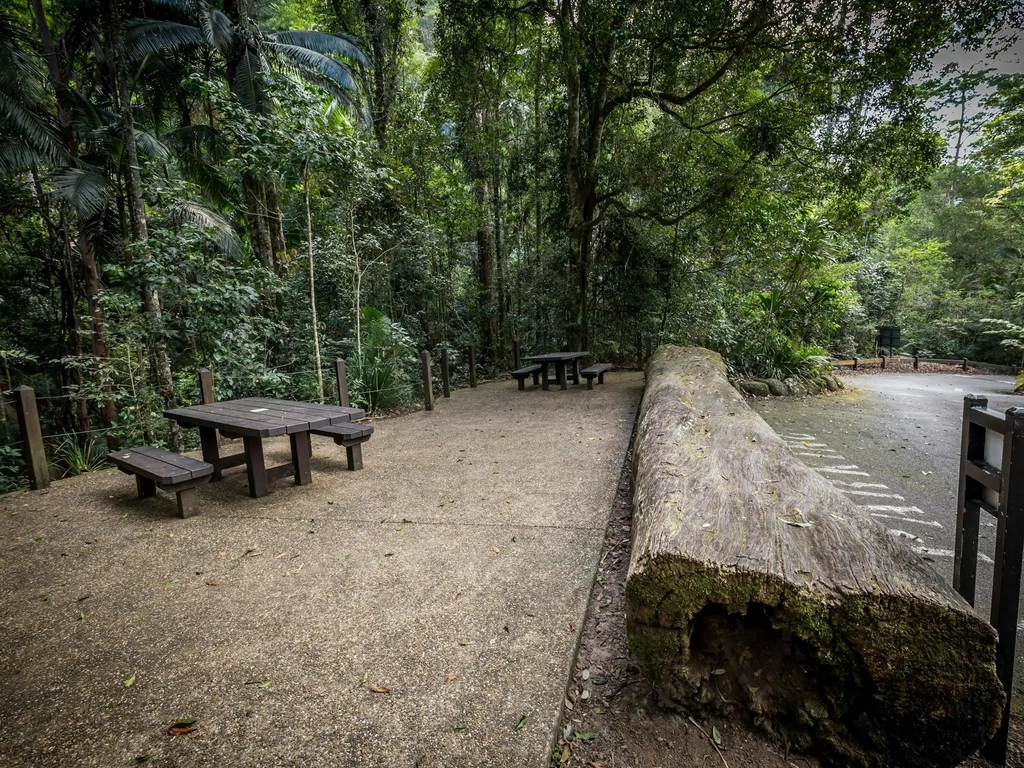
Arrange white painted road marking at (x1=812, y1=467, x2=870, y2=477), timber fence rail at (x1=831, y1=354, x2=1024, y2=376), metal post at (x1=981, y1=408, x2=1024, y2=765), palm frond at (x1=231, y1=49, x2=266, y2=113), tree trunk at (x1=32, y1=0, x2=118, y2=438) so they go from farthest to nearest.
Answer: timber fence rail at (x1=831, y1=354, x2=1024, y2=376)
palm frond at (x1=231, y1=49, x2=266, y2=113)
tree trunk at (x1=32, y1=0, x2=118, y2=438)
white painted road marking at (x1=812, y1=467, x2=870, y2=477)
metal post at (x1=981, y1=408, x2=1024, y2=765)

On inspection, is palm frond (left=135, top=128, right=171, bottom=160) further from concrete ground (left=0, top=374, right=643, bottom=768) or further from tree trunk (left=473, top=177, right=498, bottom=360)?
concrete ground (left=0, top=374, right=643, bottom=768)

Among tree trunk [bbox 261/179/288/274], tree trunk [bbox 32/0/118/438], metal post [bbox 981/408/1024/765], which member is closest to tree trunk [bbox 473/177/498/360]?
tree trunk [bbox 261/179/288/274]

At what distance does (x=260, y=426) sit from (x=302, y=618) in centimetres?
156

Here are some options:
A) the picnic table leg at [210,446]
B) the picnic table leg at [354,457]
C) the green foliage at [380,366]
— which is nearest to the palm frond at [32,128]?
the green foliage at [380,366]

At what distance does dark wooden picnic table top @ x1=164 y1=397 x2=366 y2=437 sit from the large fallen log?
2.57m

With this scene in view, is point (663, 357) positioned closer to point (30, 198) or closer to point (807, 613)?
point (807, 613)

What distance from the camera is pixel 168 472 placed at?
323cm

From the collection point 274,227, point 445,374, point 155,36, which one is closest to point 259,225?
point 274,227

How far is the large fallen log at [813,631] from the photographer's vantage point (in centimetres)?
141

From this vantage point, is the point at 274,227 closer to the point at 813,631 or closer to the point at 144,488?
the point at 144,488

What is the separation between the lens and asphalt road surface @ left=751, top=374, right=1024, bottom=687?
3.41m

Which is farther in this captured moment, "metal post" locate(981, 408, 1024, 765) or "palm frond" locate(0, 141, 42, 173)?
"palm frond" locate(0, 141, 42, 173)

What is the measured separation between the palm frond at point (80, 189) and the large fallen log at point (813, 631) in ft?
31.1

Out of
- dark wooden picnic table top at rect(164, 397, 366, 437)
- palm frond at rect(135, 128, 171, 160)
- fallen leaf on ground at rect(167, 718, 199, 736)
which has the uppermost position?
palm frond at rect(135, 128, 171, 160)
